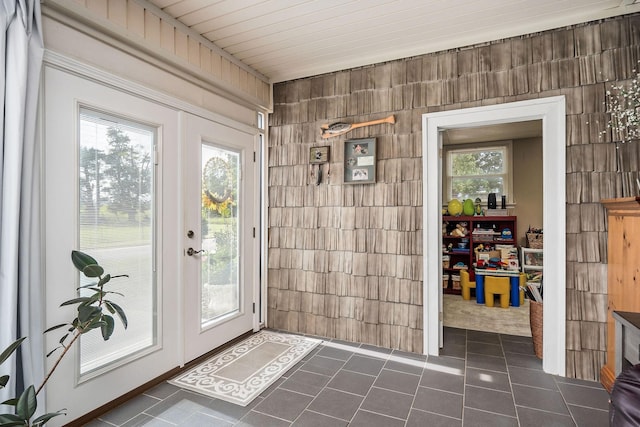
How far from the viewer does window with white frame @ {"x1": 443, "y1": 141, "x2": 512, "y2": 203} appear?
5.61 metres

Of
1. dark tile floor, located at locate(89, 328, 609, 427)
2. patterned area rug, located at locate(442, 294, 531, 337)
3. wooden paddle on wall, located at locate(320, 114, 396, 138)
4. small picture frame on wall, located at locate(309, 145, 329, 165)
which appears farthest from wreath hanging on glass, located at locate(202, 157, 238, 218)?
patterned area rug, located at locate(442, 294, 531, 337)

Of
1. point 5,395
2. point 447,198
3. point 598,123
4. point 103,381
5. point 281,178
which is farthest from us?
point 447,198

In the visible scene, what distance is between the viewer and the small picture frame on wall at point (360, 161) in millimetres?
3154

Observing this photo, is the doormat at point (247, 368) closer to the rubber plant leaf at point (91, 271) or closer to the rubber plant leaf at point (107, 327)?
the rubber plant leaf at point (107, 327)

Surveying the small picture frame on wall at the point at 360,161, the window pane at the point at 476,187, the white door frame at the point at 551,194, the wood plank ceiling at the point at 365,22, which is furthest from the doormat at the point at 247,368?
the window pane at the point at 476,187

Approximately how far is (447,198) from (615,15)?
12.4 ft

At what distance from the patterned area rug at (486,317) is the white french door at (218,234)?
7.83ft

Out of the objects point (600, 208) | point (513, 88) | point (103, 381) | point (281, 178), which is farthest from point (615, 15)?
point (103, 381)

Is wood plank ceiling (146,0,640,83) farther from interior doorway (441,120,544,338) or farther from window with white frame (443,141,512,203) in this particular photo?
window with white frame (443,141,512,203)

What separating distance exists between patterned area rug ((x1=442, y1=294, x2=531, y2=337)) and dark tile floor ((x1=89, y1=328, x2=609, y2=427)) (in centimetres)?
78

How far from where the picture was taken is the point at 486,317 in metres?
4.10

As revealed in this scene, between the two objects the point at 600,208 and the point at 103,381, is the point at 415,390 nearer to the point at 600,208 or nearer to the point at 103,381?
the point at 600,208

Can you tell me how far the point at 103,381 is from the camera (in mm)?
2076

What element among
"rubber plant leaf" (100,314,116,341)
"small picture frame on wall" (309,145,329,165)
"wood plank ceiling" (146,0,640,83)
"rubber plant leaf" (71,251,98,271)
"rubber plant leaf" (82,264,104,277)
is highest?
"wood plank ceiling" (146,0,640,83)
